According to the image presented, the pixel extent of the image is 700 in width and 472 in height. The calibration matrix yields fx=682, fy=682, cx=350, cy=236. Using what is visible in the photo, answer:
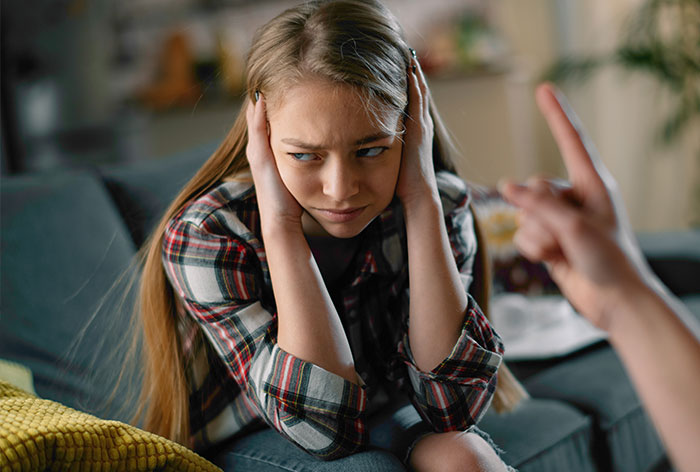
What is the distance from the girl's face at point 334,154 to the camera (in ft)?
2.63

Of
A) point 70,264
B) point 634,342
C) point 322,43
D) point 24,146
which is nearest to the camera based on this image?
point 634,342

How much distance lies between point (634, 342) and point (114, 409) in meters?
0.78

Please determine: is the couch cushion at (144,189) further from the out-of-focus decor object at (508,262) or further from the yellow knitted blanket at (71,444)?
the out-of-focus decor object at (508,262)

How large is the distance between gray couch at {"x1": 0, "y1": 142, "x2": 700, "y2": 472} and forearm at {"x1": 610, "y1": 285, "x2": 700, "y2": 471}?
0.48 meters

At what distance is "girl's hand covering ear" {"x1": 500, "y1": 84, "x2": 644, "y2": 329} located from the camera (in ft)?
1.95

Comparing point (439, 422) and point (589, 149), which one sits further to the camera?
point (439, 422)

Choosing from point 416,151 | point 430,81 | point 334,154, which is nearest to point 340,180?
point 334,154

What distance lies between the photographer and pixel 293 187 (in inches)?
33.9

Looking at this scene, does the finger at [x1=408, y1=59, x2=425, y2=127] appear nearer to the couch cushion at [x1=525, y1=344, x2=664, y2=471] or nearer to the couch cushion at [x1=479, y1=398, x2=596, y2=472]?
the couch cushion at [x1=479, y1=398, x2=596, y2=472]

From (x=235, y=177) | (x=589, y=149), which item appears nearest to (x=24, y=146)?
(x=235, y=177)

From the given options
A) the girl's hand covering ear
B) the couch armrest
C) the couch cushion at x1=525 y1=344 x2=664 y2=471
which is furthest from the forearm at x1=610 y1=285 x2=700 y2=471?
the couch armrest

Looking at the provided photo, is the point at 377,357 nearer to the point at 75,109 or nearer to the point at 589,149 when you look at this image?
the point at 589,149

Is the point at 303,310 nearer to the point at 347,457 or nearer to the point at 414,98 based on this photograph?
the point at 347,457

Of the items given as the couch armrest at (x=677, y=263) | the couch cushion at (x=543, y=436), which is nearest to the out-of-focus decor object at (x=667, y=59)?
the couch armrest at (x=677, y=263)
